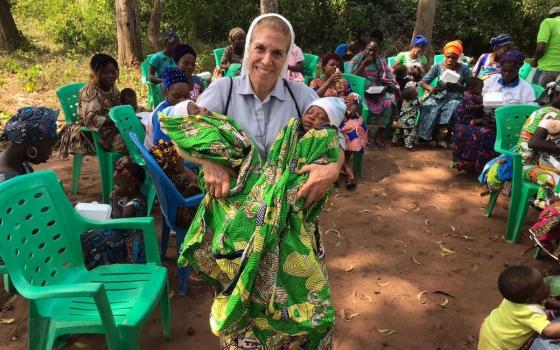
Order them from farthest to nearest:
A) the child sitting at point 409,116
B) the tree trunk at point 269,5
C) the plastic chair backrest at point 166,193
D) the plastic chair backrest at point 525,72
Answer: the tree trunk at point 269,5
the plastic chair backrest at point 525,72
the child sitting at point 409,116
the plastic chair backrest at point 166,193

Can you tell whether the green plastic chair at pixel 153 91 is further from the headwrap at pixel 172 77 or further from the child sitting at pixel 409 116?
the child sitting at pixel 409 116

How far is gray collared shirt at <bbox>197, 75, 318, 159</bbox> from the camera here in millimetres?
1975

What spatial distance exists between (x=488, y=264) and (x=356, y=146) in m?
2.18

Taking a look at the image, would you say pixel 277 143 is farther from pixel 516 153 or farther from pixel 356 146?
pixel 356 146

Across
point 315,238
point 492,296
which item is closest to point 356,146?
point 492,296

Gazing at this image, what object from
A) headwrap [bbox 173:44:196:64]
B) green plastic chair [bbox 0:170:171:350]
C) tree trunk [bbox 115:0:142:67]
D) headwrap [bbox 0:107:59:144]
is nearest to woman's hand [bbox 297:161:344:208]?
green plastic chair [bbox 0:170:171:350]

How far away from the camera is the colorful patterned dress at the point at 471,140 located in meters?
5.48

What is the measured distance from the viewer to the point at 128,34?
30.3 feet

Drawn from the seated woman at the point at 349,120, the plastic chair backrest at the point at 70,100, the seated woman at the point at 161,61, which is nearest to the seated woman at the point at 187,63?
the seated woman at the point at 161,61

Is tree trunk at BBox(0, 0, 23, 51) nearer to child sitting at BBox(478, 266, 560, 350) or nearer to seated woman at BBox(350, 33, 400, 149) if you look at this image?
seated woman at BBox(350, 33, 400, 149)

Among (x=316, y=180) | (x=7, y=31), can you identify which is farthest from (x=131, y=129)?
(x=7, y=31)

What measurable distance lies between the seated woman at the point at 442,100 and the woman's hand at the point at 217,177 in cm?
548

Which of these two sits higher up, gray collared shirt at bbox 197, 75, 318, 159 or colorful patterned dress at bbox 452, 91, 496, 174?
gray collared shirt at bbox 197, 75, 318, 159

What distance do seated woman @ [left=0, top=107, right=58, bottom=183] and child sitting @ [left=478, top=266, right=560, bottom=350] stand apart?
2.94 metres
